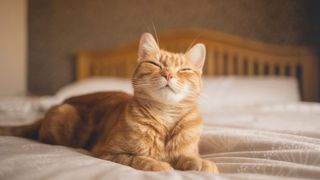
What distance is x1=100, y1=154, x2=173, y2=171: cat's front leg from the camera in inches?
28.1

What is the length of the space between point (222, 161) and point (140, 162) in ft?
0.72

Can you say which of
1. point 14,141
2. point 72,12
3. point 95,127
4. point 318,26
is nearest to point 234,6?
point 318,26

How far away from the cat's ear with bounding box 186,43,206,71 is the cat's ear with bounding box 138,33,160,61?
103mm

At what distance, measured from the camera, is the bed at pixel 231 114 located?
66 centimetres

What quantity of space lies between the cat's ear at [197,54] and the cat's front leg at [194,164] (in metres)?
0.31

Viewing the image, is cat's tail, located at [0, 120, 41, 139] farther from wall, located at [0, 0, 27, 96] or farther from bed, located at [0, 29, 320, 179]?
wall, located at [0, 0, 27, 96]

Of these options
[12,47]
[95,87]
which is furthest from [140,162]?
[12,47]

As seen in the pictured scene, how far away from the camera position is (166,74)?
846 millimetres

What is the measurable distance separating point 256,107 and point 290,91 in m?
0.44

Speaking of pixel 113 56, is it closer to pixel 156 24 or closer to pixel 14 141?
pixel 156 24

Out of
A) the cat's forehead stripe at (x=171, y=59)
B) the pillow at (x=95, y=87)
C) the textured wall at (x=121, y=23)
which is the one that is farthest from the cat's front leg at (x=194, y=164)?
the textured wall at (x=121, y=23)

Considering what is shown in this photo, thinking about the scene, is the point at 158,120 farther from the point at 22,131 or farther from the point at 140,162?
the point at 22,131

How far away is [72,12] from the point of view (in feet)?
9.91

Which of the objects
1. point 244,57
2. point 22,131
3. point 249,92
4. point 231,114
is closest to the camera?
point 22,131
